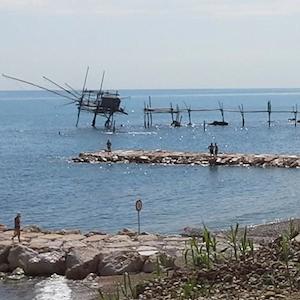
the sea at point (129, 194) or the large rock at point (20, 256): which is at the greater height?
the large rock at point (20, 256)

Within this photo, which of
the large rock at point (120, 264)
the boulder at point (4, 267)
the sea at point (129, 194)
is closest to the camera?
the large rock at point (120, 264)

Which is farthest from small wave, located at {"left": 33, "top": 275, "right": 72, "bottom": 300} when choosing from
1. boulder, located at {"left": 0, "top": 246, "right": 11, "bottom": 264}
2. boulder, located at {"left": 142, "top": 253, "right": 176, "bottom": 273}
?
boulder, located at {"left": 142, "top": 253, "right": 176, "bottom": 273}

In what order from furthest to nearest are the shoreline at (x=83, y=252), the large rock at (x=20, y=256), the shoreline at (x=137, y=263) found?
the large rock at (x=20, y=256) → the shoreline at (x=83, y=252) → the shoreline at (x=137, y=263)

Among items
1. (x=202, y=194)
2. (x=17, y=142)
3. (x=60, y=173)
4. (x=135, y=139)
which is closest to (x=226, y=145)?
(x=135, y=139)

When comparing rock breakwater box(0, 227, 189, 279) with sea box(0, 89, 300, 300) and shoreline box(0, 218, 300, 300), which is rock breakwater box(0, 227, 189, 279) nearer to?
shoreline box(0, 218, 300, 300)

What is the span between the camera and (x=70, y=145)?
73250 mm

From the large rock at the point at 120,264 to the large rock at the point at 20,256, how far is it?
177 cm

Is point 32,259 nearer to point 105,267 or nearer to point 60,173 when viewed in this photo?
point 105,267

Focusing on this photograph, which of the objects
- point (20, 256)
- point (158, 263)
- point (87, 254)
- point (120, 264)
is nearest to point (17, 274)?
point (20, 256)

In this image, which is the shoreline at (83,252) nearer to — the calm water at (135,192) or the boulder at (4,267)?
the boulder at (4,267)

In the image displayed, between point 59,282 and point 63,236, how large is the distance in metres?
3.59

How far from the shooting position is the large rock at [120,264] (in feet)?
51.6

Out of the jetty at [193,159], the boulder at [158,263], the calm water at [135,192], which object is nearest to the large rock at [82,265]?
the boulder at [158,263]

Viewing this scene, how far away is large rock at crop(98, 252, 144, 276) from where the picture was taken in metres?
15.7
